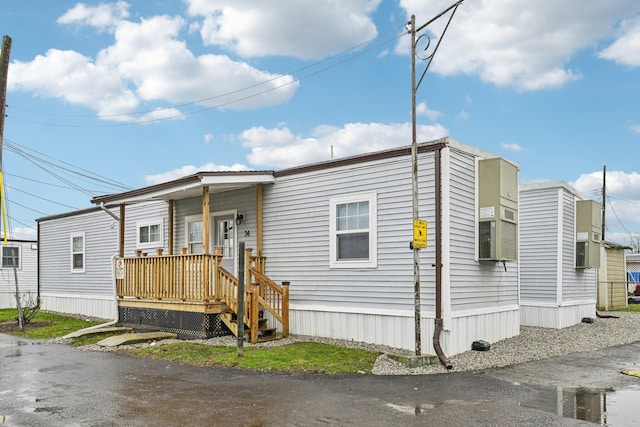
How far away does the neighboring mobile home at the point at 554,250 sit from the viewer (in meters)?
15.2

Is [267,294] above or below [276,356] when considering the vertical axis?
above

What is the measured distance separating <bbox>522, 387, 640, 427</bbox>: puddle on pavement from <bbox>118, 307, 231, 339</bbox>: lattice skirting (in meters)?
6.94

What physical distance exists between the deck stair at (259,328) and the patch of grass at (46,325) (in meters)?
4.90

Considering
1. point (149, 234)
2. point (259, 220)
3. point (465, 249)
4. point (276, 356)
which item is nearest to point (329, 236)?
point (259, 220)

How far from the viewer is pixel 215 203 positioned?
14.5 m

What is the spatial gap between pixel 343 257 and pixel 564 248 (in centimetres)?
742

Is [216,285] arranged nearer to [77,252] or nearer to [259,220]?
[259,220]

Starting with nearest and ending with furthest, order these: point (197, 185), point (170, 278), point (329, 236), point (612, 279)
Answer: point (329, 236), point (197, 185), point (170, 278), point (612, 279)

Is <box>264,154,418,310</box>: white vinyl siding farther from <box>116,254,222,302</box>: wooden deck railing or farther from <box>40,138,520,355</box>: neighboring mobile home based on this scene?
<box>116,254,222,302</box>: wooden deck railing

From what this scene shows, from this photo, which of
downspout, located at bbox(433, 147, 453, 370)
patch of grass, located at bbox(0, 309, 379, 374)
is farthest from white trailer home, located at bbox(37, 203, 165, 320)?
downspout, located at bbox(433, 147, 453, 370)

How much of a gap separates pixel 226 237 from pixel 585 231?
10045mm

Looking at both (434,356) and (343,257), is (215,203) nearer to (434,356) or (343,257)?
(343,257)

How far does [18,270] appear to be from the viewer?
27047mm

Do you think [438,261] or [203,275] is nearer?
[438,261]
